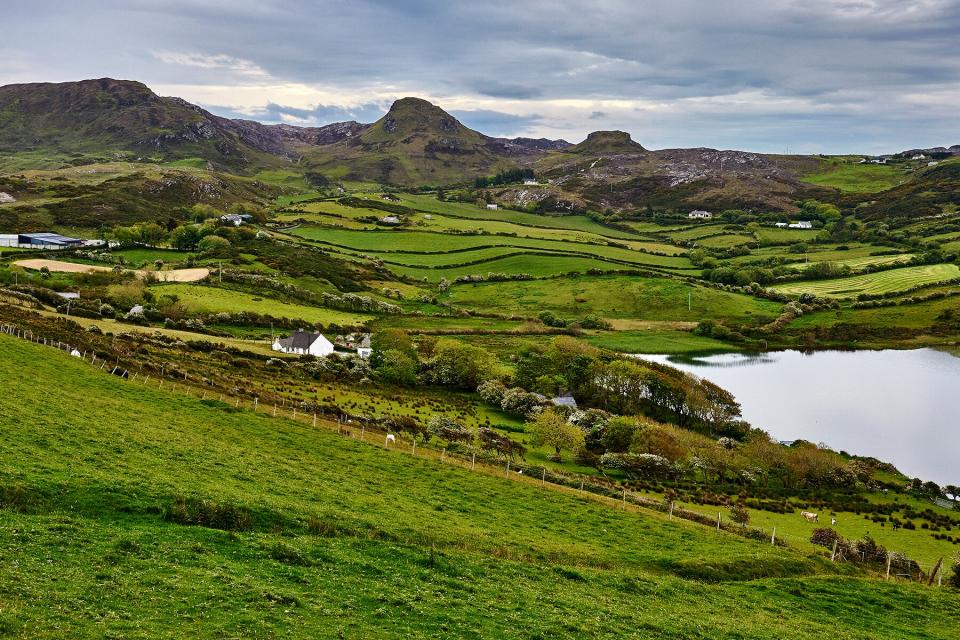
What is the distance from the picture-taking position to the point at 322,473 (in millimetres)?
35219

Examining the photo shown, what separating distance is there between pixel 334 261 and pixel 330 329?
190 feet

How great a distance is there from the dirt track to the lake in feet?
274

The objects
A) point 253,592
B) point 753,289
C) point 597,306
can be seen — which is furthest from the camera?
point 753,289

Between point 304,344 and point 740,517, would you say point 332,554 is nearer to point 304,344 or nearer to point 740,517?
point 740,517

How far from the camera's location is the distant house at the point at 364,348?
90938mm

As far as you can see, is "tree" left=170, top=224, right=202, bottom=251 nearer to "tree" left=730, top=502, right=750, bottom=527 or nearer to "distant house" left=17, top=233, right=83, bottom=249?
Result: "distant house" left=17, top=233, right=83, bottom=249

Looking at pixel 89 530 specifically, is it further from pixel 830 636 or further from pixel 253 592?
pixel 830 636

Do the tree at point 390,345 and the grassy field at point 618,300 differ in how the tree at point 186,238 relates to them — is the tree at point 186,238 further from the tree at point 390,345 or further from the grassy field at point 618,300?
the tree at point 390,345

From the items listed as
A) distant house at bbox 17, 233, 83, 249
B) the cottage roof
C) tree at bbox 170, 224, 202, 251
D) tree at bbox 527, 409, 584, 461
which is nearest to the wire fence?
tree at bbox 527, 409, 584, 461

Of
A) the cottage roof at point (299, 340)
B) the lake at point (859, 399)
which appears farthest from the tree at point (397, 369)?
the lake at point (859, 399)

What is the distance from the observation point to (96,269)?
119 m

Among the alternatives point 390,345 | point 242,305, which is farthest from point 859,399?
point 242,305

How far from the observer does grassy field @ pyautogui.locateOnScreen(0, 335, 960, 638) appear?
58.5ft

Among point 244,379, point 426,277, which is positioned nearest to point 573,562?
point 244,379
